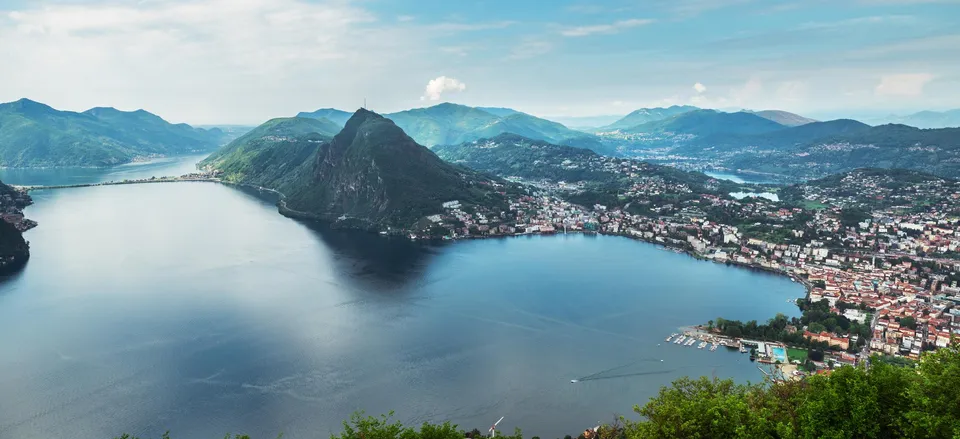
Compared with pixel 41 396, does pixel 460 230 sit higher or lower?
higher

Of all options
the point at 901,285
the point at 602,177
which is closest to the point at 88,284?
the point at 901,285

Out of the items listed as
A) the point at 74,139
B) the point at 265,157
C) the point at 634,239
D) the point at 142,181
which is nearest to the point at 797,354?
the point at 634,239

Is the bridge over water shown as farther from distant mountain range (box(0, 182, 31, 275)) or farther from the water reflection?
the water reflection

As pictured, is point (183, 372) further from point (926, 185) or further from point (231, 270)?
point (926, 185)

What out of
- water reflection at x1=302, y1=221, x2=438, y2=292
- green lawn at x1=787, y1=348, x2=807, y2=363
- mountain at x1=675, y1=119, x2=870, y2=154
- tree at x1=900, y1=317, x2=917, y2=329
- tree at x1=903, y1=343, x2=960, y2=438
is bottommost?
green lawn at x1=787, y1=348, x2=807, y2=363

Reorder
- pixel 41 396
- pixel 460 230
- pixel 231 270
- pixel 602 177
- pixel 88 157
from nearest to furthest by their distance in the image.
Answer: pixel 41 396 < pixel 231 270 < pixel 460 230 < pixel 602 177 < pixel 88 157

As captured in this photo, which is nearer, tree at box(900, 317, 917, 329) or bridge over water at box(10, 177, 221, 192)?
tree at box(900, 317, 917, 329)

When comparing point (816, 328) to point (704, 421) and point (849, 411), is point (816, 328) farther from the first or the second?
point (704, 421)

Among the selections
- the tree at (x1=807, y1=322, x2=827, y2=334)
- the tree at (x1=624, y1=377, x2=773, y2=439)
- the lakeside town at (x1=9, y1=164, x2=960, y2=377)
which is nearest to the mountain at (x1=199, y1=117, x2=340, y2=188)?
the lakeside town at (x1=9, y1=164, x2=960, y2=377)
